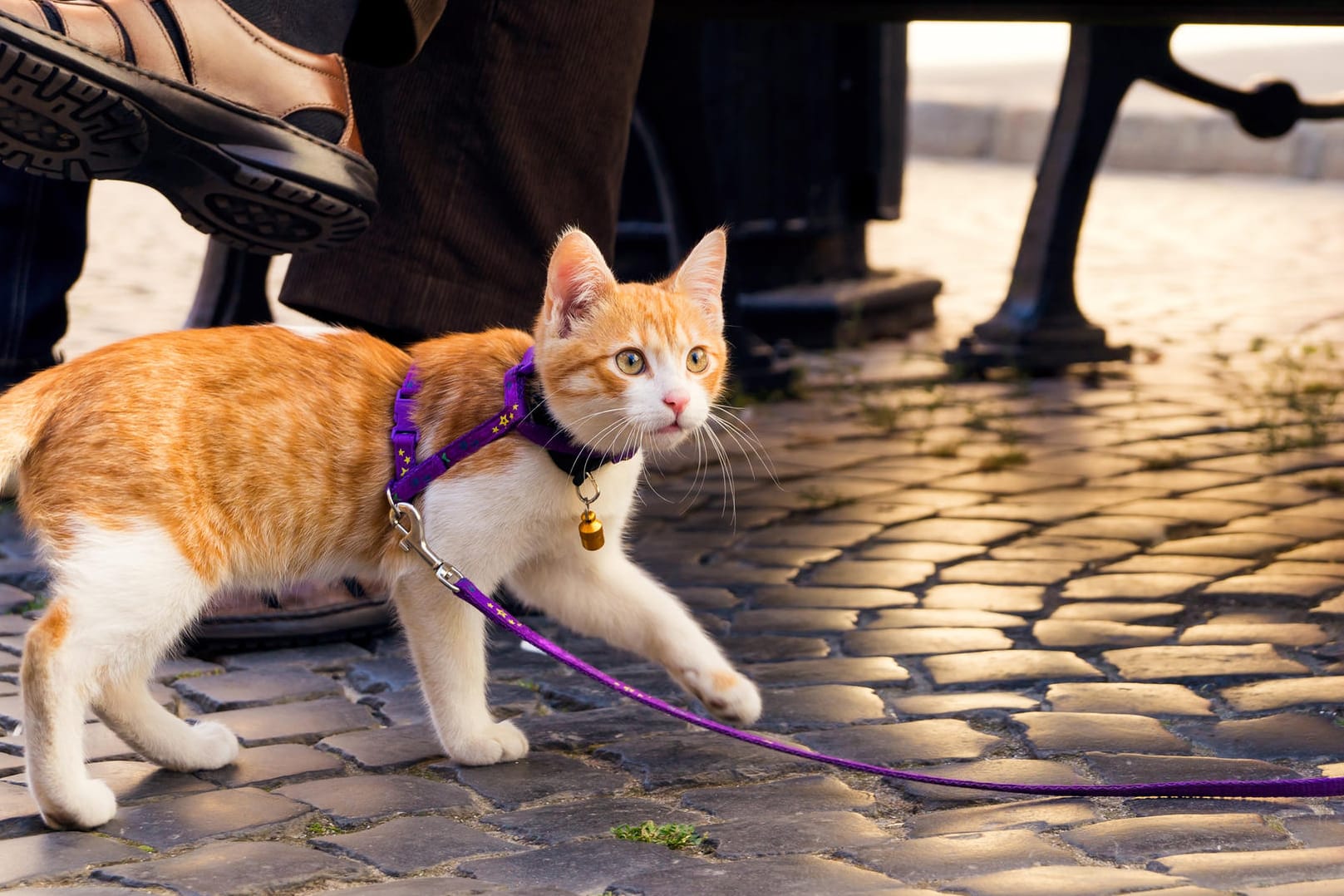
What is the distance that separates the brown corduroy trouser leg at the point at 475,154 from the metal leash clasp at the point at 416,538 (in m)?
0.76

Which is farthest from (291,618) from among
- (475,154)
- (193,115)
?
(193,115)

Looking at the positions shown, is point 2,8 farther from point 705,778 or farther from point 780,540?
point 780,540

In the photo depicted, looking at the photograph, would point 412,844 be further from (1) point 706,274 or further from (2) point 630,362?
(1) point 706,274

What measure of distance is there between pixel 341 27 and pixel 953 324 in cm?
508

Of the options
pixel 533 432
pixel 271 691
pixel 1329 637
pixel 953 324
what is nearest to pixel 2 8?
pixel 533 432

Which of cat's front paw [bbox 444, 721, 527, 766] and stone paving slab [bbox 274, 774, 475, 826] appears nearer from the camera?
stone paving slab [bbox 274, 774, 475, 826]

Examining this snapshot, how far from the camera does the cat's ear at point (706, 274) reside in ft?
8.77

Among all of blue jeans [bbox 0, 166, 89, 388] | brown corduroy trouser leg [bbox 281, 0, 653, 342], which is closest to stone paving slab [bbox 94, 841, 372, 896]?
brown corduroy trouser leg [bbox 281, 0, 653, 342]

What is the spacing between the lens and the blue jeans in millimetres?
3887

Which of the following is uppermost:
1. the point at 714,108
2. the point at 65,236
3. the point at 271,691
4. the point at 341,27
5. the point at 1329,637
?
the point at 714,108

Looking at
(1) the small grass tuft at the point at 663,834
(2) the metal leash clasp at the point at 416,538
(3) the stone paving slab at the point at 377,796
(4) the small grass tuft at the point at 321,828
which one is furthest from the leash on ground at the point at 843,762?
(4) the small grass tuft at the point at 321,828

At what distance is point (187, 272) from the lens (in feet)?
A: 28.1

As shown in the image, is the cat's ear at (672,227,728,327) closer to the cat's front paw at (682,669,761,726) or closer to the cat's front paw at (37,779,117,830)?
the cat's front paw at (682,669,761,726)

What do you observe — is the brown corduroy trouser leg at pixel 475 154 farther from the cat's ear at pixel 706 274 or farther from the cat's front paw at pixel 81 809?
the cat's front paw at pixel 81 809
